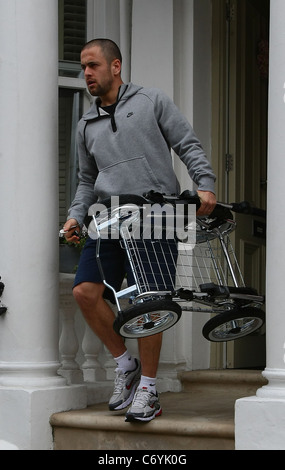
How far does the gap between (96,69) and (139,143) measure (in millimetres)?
402

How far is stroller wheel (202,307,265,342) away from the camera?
363 centimetres

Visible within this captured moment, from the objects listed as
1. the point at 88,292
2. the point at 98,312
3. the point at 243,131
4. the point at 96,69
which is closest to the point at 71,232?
the point at 88,292

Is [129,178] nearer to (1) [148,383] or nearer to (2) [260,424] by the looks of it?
(1) [148,383]

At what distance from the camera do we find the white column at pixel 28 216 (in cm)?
421

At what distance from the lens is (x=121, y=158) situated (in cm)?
402

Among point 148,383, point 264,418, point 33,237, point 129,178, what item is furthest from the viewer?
point 33,237

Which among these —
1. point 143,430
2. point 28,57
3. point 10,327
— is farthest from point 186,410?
point 28,57

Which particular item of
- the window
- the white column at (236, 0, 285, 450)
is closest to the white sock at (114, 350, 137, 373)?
the white column at (236, 0, 285, 450)

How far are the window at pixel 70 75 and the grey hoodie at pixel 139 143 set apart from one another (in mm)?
1631

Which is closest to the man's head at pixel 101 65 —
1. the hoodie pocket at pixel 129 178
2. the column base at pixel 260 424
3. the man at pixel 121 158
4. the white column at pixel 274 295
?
the man at pixel 121 158

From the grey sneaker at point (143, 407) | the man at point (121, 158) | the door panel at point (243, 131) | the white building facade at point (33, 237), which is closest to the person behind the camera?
the grey sneaker at point (143, 407)

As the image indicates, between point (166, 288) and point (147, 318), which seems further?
point (166, 288)

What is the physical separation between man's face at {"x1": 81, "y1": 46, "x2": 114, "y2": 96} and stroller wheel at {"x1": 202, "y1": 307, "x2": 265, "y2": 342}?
118 centimetres

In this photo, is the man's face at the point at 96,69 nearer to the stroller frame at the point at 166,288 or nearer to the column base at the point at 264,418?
the stroller frame at the point at 166,288
